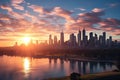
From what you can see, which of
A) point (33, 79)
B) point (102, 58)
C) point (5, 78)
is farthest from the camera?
point (102, 58)

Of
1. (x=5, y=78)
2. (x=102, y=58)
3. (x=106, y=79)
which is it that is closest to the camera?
(x=106, y=79)

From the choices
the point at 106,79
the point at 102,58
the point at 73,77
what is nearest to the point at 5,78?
the point at 73,77

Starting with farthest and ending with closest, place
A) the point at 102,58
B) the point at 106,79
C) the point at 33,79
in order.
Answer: the point at 102,58
the point at 33,79
the point at 106,79

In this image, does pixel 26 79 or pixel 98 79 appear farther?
pixel 26 79

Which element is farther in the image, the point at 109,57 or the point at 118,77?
the point at 109,57

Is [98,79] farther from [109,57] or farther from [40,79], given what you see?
[109,57]

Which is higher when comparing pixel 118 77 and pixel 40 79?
pixel 118 77

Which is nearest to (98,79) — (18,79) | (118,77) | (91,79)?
(91,79)

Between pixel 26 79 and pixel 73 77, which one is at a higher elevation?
pixel 73 77

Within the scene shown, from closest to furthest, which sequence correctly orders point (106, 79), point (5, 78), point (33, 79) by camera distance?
point (106, 79) → point (33, 79) → point (5, 78)
